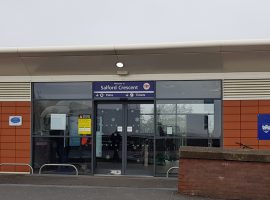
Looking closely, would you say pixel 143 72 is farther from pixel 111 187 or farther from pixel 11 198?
pixel 11 198

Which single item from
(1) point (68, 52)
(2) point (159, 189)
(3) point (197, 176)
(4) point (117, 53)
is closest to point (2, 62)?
(1) point (68, 52)

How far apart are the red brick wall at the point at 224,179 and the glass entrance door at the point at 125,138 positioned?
12.0 feet

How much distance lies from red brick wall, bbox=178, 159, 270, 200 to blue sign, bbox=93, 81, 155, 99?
12.6ft

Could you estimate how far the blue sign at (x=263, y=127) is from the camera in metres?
12.7

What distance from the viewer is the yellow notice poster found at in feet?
44.3

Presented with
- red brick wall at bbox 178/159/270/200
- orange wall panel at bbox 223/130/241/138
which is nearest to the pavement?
red brick wall at bbox 178/159/270/200

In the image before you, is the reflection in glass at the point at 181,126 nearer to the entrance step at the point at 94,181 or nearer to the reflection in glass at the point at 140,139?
the reflection in glass at the point at 140,139

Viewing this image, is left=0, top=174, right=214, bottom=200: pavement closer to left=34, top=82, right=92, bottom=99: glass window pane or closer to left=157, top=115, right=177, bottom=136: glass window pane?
left=157, top=115, right=177, bottom=136: glass window pane

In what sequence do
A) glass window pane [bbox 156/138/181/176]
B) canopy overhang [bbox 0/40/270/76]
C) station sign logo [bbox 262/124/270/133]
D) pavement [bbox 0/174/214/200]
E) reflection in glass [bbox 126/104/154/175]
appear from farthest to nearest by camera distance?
1. reflection in glass [bbox 126/104/154/175]
2. glass window pane [bbox 156/138/181/176]
3. station sign logo [bbox 262/124/270/133]
4. canopy overhang [bbox 0/40/270/76]
5. pavement [bbox 0/174/214/200]

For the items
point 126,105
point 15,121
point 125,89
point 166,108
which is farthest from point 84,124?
point 166,108

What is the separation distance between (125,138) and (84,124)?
1218 mm

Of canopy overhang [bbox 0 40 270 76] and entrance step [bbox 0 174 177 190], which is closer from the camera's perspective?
entrance step [bbox 0 174 177 190]

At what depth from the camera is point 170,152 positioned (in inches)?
520

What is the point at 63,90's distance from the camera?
1368cm
